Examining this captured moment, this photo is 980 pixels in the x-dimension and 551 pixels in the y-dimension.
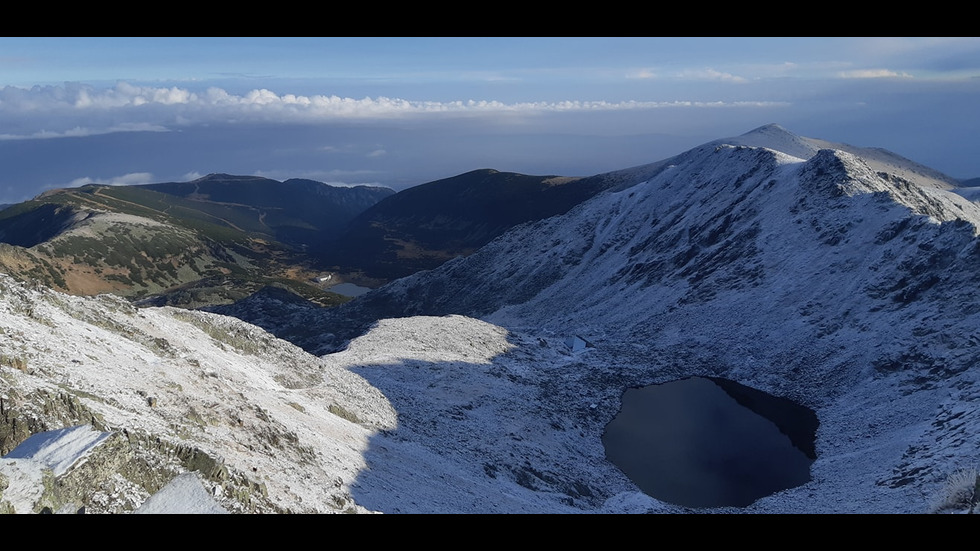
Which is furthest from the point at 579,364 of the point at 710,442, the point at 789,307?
the point at 789,307

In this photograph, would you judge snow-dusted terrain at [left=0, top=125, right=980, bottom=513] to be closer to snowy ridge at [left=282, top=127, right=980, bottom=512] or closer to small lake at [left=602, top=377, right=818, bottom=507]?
snowy ridge at [left=282, top=127, right=980, bottom=512]

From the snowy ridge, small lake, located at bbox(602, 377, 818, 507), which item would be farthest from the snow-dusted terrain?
small lake, located at bbox(602, 377, 818, 507)

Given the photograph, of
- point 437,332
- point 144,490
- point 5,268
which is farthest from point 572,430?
point 5,268

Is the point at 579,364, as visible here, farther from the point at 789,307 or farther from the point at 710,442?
the point at 789,307

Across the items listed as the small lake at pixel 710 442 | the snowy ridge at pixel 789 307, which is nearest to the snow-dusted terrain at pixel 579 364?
the snowy ridge at pixel 789 307
